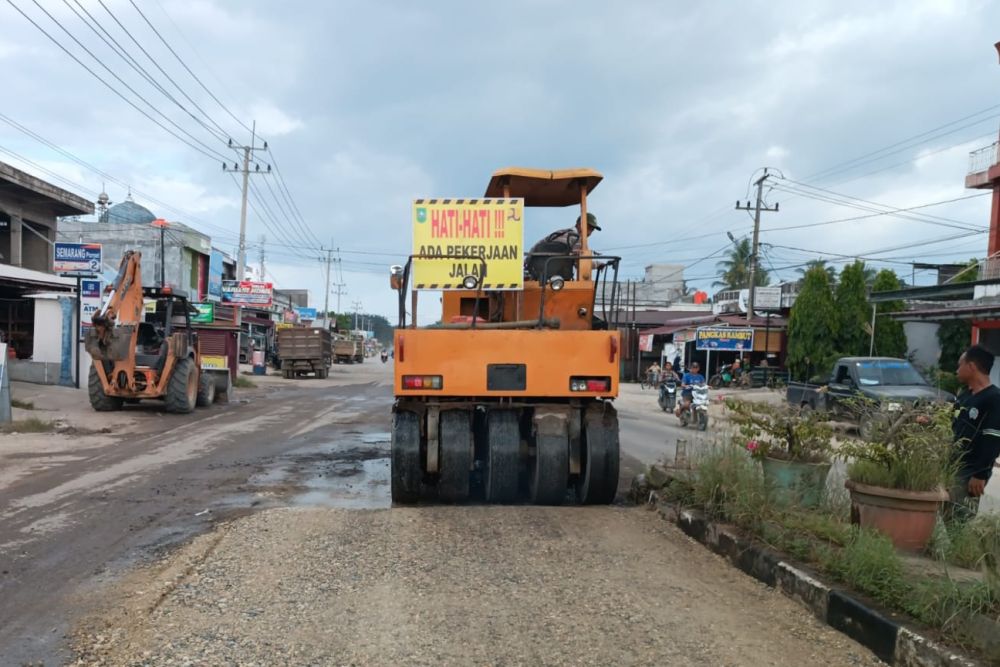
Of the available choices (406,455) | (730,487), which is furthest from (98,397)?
(730,487)

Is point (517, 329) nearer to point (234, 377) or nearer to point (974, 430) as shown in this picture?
point (974, 430)

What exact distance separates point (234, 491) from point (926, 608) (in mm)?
6957

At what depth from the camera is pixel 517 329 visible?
7289mm

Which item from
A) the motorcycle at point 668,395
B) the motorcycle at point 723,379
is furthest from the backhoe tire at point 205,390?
the motorcycle at point 723,379

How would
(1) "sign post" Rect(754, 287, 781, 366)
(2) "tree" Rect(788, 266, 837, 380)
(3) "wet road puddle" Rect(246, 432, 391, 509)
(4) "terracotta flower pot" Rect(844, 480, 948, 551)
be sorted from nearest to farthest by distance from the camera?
(4) "terracotta flower pot" Rect(844, 480, 948, 551)
(3) "wet road puddle" Rect(246, 432, 391, 509)
(2) "tree" Rect(788, 266, 837, 380)
(1) "sign post" Rect(754, 287, 781, 366)

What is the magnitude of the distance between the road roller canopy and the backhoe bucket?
10.6 meters

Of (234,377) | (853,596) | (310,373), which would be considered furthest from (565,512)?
(310,373)

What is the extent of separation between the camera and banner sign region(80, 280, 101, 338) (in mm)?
22422

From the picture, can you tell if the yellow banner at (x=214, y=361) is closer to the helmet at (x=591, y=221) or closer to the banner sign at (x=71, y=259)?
the banner sign at (x=71, y=259)

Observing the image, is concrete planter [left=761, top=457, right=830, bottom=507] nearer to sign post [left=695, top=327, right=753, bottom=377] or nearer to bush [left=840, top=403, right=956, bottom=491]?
bush [left=840, top=403, right=956, bottom=491]

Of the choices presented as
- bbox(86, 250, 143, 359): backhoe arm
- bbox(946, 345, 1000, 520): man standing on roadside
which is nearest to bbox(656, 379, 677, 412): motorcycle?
bbox(86, 250, 143, 359): backhoe arm

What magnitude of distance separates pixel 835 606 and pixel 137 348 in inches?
661

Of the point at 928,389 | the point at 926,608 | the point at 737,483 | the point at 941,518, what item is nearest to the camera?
the point at 926,608

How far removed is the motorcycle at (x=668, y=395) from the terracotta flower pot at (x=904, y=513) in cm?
1888
